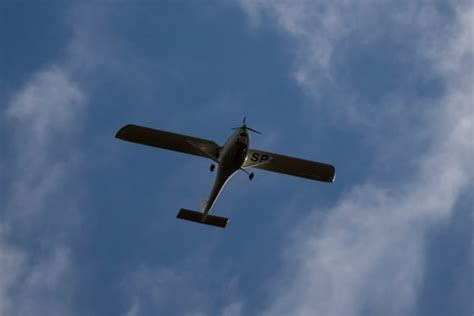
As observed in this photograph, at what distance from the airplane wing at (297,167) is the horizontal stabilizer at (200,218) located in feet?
17.8

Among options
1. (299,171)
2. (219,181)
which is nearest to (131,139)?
(219,181)

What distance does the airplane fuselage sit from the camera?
41403 mm

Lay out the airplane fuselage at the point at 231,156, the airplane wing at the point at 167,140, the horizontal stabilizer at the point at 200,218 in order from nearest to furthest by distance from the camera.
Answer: the airplane fuselage at the point at 231,156
the airplane wing at the point at 167,140
the horizontal stabilizer at the point at 200,218

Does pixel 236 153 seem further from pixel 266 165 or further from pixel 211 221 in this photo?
pixel 211 221

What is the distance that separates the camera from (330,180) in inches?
1807

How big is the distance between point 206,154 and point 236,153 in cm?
261

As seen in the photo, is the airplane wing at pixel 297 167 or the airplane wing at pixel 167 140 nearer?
the airplane wing at pixel 167 140

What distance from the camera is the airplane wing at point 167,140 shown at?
43.9 metres

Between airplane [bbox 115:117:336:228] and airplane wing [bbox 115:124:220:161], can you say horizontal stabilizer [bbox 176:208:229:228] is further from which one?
airplane wing [bbox 115:124:220:161]

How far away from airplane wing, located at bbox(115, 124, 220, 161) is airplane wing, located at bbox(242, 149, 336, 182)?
9.38 ft

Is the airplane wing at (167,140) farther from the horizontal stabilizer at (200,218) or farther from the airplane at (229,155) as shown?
the horizontal stabilizer at (200,218)

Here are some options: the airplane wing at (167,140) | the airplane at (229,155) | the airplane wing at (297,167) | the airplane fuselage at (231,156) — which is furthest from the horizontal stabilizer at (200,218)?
the airplane wing at (167,140)

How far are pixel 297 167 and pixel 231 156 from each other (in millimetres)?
5139

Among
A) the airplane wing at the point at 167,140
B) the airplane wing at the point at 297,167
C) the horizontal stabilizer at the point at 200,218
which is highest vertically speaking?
the airplane wing at the point at 297,167
